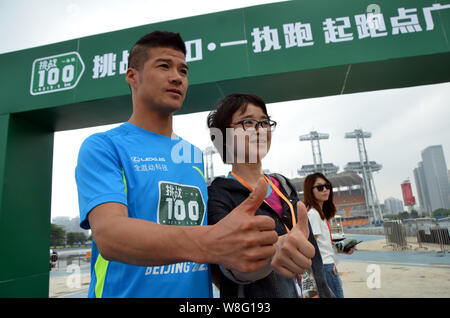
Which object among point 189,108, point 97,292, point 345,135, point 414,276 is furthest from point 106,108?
point 345,135

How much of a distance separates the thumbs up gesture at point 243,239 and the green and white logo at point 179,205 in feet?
1.56

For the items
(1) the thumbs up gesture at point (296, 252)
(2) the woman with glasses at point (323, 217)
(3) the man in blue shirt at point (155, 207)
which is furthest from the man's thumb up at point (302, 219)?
(2) the woman with glasses at point (323, 217)

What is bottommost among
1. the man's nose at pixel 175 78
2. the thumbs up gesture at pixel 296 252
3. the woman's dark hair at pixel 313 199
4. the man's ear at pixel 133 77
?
the thumbs up gesture at pixel 296 252

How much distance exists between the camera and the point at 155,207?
3.20 feet

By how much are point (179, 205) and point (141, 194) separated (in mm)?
157

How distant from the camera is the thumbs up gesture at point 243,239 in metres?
0.55

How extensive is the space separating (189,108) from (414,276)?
7150 millimetres

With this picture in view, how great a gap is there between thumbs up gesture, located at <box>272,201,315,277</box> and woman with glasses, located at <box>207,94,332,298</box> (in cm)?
30

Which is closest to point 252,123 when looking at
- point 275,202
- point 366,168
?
point 275,202

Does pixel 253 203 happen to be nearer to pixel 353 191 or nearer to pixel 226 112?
pixel 226 112

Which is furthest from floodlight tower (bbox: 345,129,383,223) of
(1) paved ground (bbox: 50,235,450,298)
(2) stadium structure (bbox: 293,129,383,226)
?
(1) paved ground (bbox: 50,235,450,298)

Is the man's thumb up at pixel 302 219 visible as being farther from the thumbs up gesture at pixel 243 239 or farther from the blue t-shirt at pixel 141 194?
the blue t-shirt at pixel 141 194

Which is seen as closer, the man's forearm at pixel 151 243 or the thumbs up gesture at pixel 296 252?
the man's forearm at pixel 151 243
